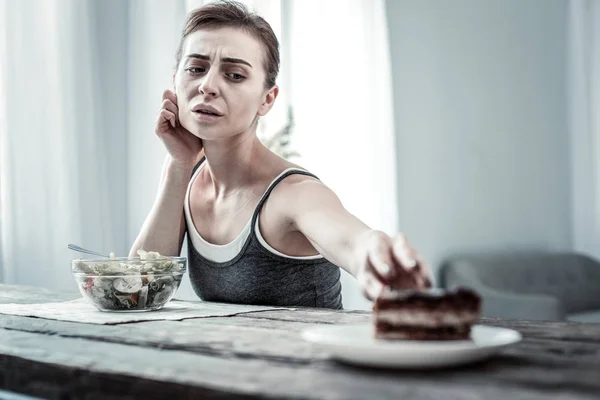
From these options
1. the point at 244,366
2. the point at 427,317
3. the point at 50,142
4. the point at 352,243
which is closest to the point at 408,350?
the point at 427,317

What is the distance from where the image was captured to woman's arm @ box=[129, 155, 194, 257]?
191cm

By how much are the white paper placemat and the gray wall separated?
2958 millimetres

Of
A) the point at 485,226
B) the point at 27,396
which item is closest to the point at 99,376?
the point at 27,396

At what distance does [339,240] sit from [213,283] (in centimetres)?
55

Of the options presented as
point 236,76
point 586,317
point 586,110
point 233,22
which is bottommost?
point 586,317

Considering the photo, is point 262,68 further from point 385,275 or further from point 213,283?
point 385,275

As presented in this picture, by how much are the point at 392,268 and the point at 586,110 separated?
461cm

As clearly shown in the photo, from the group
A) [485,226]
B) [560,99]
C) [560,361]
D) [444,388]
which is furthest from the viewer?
[560,99]

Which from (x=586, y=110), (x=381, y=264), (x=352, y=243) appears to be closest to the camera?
(x=381, y=264)

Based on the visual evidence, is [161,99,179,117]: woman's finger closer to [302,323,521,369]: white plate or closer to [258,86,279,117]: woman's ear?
[258,86,279,117]: woman's ear

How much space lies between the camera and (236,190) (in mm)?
1856

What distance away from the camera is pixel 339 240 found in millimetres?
1288

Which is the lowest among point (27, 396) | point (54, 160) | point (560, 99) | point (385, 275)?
point (27, 396)

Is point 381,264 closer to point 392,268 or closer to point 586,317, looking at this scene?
point 392,268
